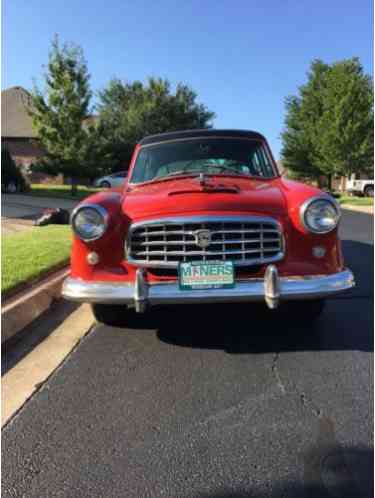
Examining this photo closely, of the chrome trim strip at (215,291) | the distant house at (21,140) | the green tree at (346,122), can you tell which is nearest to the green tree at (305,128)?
the green tree at (346,122)

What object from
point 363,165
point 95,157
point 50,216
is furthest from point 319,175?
point 50,216

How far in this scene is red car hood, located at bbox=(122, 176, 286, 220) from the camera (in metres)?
3.12

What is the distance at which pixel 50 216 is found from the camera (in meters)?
9.45

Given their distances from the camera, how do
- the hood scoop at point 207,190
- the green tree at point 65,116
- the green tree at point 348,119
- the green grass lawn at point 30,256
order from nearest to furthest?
the hood scoop at point 207,190 < the green grass lawn at point 30,256 < the green tree at point 65,116 < the green tree at point 348,119

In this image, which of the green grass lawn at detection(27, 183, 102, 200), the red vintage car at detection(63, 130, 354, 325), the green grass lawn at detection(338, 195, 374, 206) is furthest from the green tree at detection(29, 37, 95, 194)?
the red vintage car at detection(63, 130, 354, 325)

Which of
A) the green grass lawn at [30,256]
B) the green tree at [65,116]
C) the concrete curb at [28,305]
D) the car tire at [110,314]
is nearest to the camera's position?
the concrete curb at [28,305]

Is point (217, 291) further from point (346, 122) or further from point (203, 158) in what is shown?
point (346, 122)

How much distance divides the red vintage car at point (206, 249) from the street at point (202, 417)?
457 millimetres

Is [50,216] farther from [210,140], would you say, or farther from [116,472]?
[116,472]

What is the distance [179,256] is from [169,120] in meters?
35.4

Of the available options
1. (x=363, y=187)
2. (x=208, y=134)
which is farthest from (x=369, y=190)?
(x=208, y=134)

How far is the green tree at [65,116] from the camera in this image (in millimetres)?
18484

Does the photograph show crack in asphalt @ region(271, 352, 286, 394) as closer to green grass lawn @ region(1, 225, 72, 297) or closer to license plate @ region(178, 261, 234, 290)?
license plate @ region(178, 261, 234, 290)

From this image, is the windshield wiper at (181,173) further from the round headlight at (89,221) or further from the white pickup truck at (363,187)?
the white pickup truck at (363,187)
